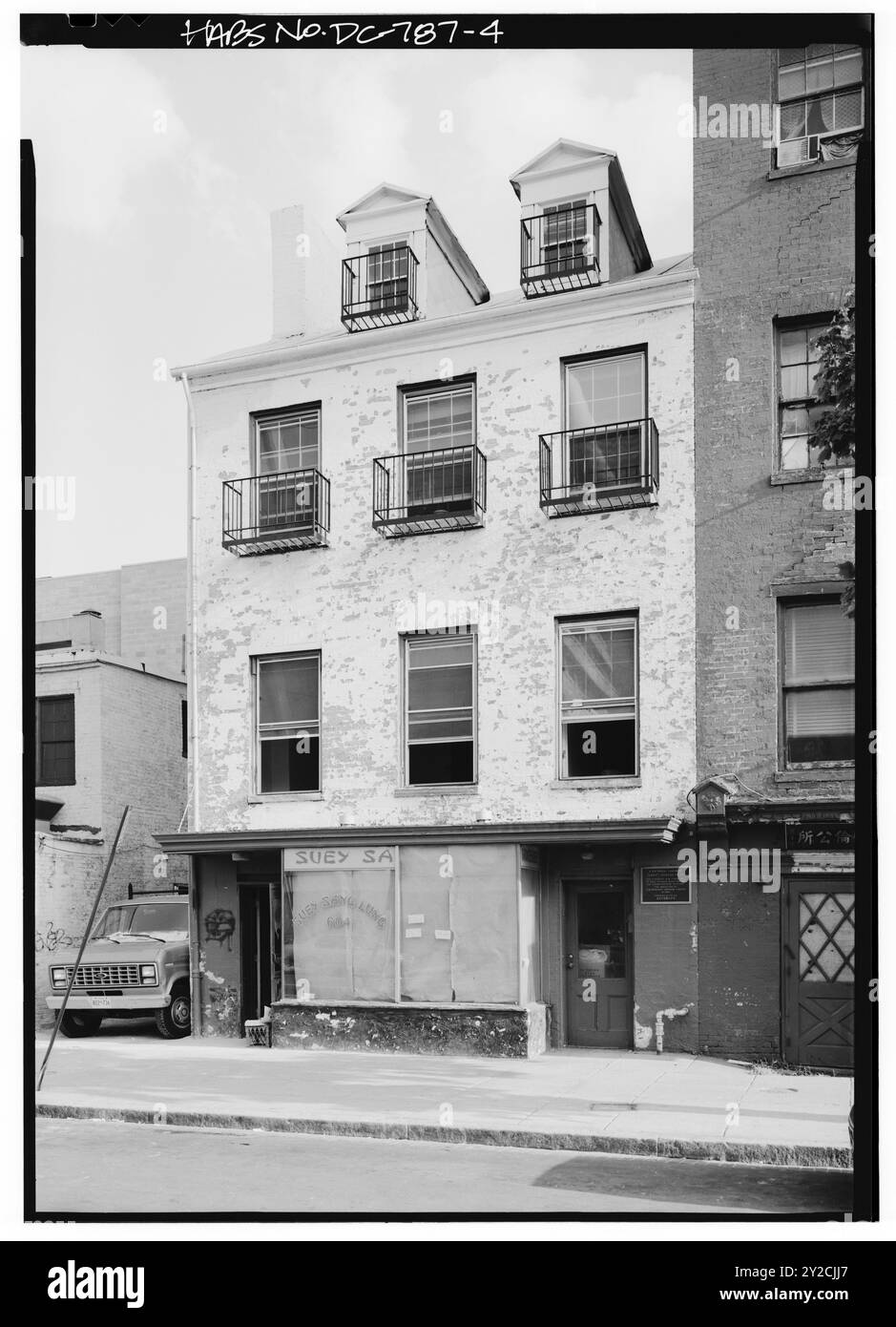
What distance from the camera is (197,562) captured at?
1845cm

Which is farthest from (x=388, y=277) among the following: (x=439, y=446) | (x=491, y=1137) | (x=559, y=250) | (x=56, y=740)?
(x=491, y=1137)

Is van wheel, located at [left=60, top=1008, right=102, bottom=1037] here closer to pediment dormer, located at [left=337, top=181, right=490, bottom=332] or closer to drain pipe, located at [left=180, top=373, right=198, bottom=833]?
drain pipe, located at [left=180, top=373, right=198, bottom=833]

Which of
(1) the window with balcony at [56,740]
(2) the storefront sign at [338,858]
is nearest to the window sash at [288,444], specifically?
(2) the storefront sign at [338,858]

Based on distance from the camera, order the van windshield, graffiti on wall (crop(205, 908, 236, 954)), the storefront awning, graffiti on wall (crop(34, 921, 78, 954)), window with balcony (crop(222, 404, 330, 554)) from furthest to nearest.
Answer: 1. graffiti on wall (crop(34, 921, 78, 954))
2. the van windshield
3. graffiti on wall (crop(205, 908, 236, 954))
4. window with balcony (crop(222, 404, 330, 554))
5. the storefront awning

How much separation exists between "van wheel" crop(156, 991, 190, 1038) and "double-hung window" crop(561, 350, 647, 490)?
8.34m

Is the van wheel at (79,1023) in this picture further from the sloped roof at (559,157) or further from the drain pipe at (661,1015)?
the sloped roof at (559,157)

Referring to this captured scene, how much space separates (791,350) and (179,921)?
10808 millimetres

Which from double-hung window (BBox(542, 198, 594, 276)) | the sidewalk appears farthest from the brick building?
double-hung window (BBox(542, 198, 594, 276))

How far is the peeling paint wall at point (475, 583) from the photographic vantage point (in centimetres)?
1577

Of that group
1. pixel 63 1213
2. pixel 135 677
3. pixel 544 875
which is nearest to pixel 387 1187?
pixel 63 1213

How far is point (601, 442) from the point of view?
16266 mm

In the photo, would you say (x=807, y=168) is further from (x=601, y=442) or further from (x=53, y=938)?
(x=53, y=938)

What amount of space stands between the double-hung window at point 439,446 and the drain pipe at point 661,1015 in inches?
253

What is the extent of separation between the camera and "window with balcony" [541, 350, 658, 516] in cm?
1592
